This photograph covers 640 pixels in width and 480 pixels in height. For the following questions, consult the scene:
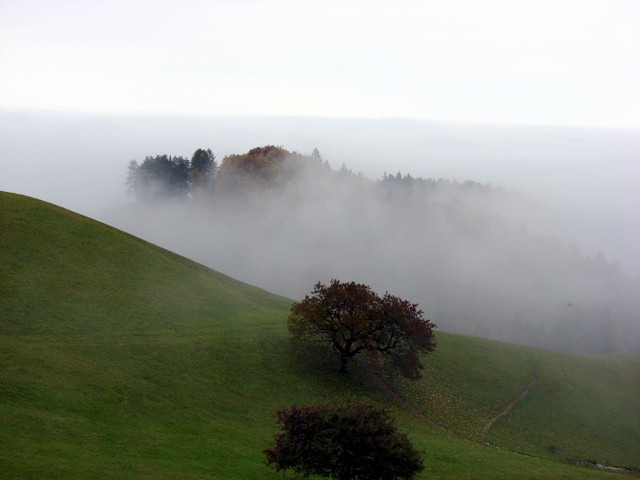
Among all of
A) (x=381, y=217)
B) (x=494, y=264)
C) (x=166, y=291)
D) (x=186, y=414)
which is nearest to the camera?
(x=186, y=414)

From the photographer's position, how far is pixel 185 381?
49.2 m

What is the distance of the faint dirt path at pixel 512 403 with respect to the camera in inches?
2303

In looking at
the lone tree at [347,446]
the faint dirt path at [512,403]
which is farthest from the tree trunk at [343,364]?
the lone tree at [347,446]

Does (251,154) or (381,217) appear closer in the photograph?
(251,154)

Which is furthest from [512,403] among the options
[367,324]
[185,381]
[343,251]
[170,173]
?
[170,173]

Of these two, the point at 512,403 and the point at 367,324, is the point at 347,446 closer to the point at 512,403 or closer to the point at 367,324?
the point at 367,324

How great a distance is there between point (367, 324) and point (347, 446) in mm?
26397

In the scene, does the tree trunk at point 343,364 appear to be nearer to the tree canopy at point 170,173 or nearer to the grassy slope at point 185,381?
the grassy slope at point 185,381

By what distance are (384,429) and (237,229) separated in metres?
140

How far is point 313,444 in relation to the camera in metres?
32.5

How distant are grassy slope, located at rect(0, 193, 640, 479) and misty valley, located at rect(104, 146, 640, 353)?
61702 millimetres

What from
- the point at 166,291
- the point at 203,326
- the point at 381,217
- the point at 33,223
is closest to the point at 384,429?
the point at 203,326

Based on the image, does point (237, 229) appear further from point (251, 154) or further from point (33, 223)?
point (33, 223)

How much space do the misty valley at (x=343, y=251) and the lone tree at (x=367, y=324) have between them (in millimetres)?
72859
